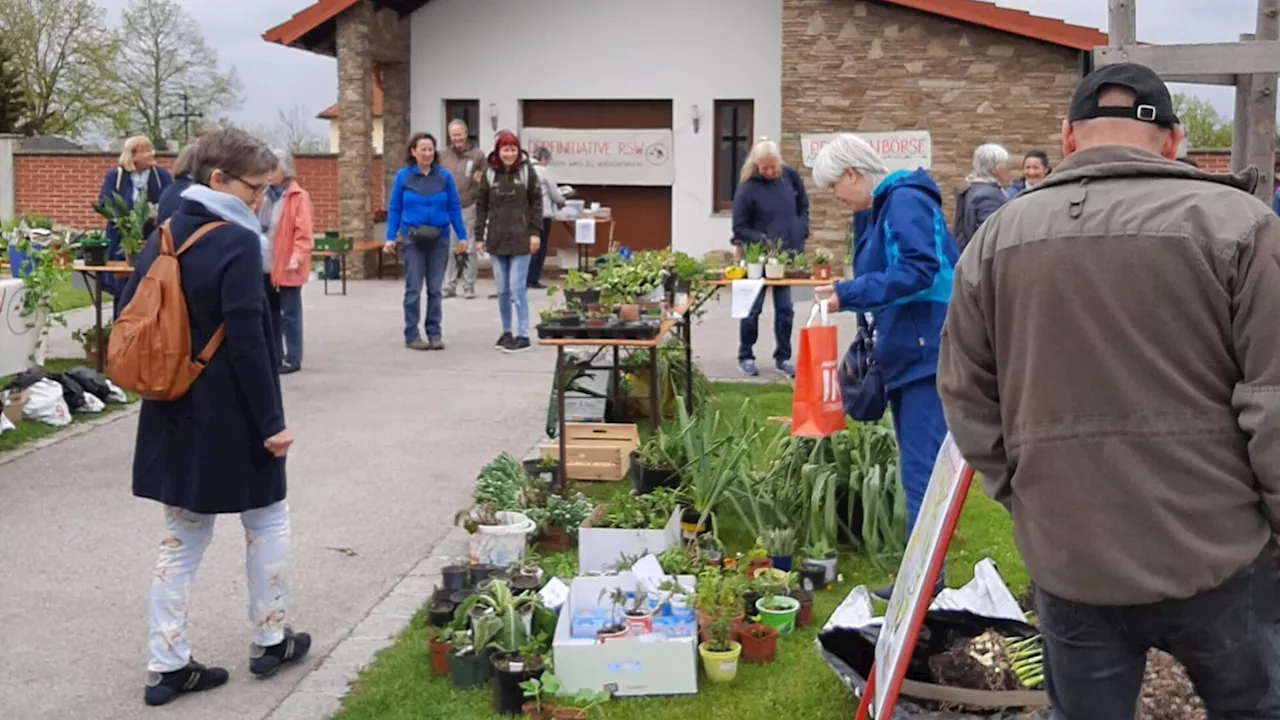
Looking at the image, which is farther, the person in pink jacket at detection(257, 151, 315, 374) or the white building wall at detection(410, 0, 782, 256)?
the white building wall at detection(410, 0, 782, 256)

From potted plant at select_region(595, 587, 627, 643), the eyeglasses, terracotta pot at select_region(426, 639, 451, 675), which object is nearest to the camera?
the eyeglasses

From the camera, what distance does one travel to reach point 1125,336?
2.54m

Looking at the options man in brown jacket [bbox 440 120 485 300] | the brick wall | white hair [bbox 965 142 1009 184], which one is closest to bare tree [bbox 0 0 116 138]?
the brick wall

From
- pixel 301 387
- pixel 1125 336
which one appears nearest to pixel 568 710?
pixel 1125 336

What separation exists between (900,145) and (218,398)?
1329cm

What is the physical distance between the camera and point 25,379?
30.2 ft

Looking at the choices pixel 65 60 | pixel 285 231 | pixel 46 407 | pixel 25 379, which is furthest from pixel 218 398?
pixel 65 60

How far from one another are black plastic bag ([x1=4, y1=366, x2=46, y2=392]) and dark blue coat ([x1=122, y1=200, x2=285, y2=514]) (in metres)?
5.25

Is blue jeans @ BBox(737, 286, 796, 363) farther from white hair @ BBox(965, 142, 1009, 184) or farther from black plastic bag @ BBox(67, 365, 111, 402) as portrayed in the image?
black plastic bag @ BBox(67, 365, 111, 402)

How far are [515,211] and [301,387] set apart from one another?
93.6 inches

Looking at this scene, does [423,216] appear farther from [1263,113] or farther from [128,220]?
[1263,113]

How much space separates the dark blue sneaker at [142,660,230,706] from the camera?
454 cm

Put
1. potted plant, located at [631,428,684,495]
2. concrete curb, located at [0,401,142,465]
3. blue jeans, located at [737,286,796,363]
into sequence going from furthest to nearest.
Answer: blue jeans, located at [737,286,796,363] → concrete curb, located at [0,401,142,465] → potted plant, located at [631,428,684,495]

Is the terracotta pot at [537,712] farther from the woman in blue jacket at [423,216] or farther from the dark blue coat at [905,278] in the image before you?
the woman in blue jacket at [423,216]
